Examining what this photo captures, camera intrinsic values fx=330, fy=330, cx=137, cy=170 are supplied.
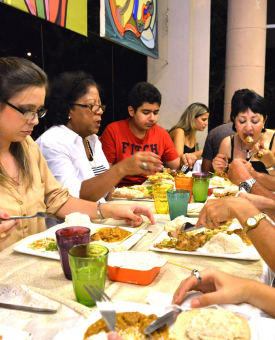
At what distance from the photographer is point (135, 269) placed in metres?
1.18

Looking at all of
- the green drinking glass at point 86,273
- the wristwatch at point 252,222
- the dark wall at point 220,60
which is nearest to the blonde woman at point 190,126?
the dark wall at point 220,60

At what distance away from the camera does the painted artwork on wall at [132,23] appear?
4.25 m

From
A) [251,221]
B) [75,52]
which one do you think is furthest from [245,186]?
[75,52]

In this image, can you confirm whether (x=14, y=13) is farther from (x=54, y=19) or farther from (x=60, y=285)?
(x=60, y=285)

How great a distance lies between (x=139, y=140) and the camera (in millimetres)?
4234

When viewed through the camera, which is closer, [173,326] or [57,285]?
[173,326]

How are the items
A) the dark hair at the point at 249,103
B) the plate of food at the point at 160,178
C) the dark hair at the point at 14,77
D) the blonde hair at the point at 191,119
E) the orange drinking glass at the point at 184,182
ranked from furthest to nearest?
the blonde hair at the point at 191,119 → the dark hair at the point at 249,103 → the plate of food at the point at 160,178 → the orange drinking glass at the point at 184,182 → the dark hair at the point at 14,77

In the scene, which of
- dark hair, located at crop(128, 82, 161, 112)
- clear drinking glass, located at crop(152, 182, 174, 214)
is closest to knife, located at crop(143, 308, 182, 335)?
clear drinking glass, located at crop(152, 182, 174, 214)

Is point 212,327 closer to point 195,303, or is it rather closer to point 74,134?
point 195,303

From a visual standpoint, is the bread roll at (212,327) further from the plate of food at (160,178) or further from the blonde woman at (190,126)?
the blonde woman at (190,126)

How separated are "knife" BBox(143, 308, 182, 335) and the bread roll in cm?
2

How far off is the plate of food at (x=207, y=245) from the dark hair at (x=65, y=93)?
166 centimetres

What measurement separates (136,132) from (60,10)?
165cm

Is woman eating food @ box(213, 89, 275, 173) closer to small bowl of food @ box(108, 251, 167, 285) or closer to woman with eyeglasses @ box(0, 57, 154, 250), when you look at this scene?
woman with eyeglasses @ box(0, 57, 154, 250)
